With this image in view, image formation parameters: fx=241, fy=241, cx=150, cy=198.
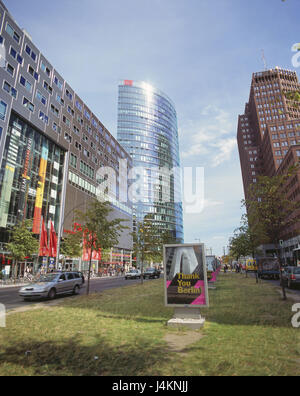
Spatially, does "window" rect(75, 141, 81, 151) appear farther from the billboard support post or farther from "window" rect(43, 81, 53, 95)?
the billboard support post

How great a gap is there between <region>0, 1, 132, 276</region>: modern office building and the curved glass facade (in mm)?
66366

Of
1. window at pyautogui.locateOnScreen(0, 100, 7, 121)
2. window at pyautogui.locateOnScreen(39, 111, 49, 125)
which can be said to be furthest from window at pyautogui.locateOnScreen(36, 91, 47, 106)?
window at pyautogui.locateOnScreen(0, 100, 7, 121)

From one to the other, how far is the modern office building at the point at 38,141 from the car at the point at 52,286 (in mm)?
19725

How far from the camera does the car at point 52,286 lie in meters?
14.3

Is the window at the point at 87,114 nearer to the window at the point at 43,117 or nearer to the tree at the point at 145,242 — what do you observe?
the window at the point at 43,117

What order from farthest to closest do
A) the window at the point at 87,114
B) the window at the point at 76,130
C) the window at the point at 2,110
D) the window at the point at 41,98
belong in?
the window at the point at 87,114 < the window at the point at 76,130 < the window at the point at 41,98 < the window at the point at 2,110

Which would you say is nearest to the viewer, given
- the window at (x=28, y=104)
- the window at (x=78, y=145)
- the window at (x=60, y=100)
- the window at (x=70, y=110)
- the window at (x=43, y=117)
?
the window at (x=28, y=104)

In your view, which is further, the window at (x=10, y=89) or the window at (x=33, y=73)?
the window at (x=33, y=73)

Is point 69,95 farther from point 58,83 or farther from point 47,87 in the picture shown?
point 47,87

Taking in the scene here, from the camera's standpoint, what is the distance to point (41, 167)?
4359 cm

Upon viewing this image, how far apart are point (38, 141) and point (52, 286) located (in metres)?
35.5

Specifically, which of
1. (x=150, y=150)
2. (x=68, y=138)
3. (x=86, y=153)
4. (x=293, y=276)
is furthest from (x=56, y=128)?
(x=150, y=150)

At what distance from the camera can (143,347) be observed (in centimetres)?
535

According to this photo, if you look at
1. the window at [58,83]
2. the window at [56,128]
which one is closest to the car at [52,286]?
the window at [56,128]
